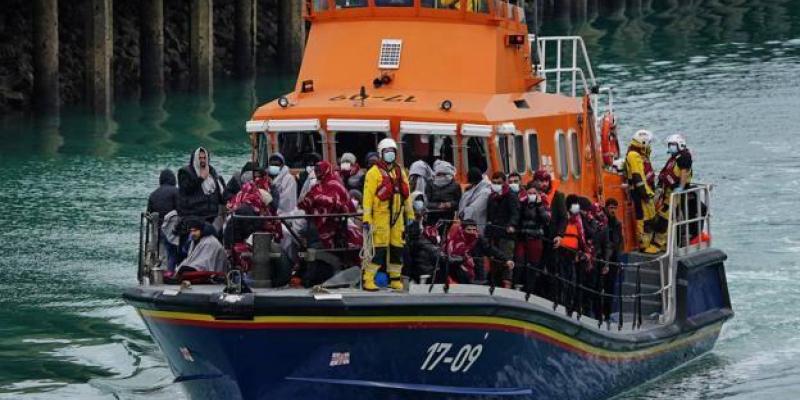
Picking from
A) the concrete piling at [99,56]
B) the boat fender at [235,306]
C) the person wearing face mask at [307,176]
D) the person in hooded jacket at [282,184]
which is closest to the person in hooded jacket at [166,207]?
the person in hooded jacket at [282,184]

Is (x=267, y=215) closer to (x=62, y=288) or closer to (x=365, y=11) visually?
(x=365, y=11)

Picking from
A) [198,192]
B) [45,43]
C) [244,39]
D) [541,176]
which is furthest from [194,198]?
[244,39]

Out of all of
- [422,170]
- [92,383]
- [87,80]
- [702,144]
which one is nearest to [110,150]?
[87,80]

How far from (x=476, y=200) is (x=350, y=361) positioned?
232 cm

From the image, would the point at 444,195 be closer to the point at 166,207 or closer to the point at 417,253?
the point at 417,253

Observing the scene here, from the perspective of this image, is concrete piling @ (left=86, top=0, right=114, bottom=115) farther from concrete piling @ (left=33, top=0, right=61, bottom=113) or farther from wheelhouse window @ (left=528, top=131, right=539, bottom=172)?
wheelhouse window @ (left=528, top=131, right=539, bottom=172)

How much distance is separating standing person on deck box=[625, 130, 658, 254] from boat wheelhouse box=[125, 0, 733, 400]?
1.08 ft

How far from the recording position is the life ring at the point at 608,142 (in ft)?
68.9

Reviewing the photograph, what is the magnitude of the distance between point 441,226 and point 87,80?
2421 centimetres

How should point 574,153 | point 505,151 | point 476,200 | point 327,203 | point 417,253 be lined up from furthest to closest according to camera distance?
point 574,153 < point 505,151 < point 476,200 < point 327,203 < point 417,253

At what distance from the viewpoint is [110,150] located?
35969 millimetres

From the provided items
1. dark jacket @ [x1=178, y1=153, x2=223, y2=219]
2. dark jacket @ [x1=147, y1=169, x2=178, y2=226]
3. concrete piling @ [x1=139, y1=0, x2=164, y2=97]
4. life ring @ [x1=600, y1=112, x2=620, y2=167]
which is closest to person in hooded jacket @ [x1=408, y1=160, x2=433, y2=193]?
dark jacket @ [x1=178, y1=153, x2=223, y2=219]

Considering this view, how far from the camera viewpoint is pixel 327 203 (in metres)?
15.2

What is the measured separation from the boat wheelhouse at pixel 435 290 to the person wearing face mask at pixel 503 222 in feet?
1.82
